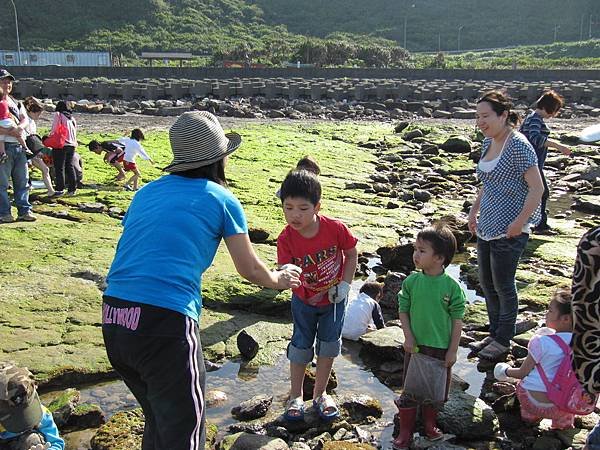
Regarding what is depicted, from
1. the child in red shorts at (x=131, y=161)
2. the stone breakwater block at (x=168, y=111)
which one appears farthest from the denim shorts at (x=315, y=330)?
the stone breakwater block at (x=168, y=111)

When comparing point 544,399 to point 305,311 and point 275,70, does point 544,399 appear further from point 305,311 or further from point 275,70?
point 275,70

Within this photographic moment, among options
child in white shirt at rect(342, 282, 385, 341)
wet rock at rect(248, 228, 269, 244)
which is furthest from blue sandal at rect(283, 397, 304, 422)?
wet rock at rect(248, 228, 269, 244)

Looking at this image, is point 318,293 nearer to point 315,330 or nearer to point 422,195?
point 315,330

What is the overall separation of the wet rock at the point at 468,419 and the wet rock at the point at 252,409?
3.86 ft

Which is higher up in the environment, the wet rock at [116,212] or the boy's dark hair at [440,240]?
the boy's dark hair at [440,240]

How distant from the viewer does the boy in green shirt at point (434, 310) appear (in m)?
4.57

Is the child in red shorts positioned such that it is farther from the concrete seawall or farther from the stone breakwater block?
the concrete seawall

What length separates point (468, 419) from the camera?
4625 mm

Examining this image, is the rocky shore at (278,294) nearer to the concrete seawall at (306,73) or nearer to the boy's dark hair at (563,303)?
the boy's dark hair at (563,303)

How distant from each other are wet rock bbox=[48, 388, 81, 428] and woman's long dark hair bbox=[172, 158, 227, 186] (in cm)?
205

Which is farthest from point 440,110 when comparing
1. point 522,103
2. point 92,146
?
point 92,146

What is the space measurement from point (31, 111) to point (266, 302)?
5.72 m

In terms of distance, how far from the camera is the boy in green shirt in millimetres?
4566

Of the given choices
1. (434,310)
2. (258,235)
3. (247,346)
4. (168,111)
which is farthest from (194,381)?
(168,111)
